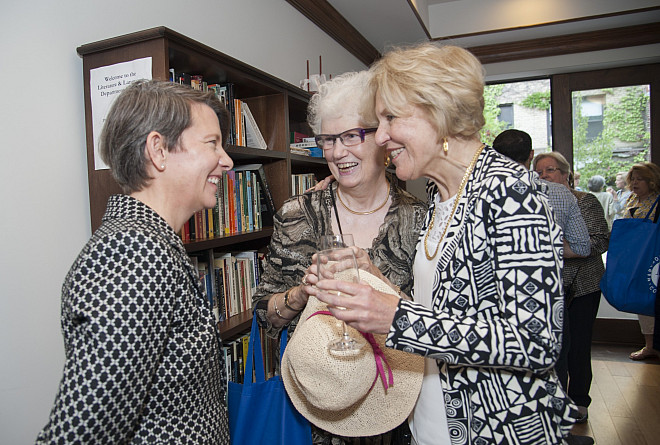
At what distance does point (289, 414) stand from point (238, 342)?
889 millimetres

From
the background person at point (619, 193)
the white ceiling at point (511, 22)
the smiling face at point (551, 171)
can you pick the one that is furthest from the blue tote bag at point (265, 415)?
the background person at point (619, 193)

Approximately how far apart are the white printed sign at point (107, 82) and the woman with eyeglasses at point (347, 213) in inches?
24.6

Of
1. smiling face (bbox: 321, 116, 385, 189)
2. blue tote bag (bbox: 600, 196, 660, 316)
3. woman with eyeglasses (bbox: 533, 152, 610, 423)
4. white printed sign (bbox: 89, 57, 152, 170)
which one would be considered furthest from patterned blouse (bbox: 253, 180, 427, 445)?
woman with eyeglasses (bbox: 533, 152, 610, 423)

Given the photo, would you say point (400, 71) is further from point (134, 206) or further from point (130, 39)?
point (130, 39)

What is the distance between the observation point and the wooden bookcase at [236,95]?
1.57m

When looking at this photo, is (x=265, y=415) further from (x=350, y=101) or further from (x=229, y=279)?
(x=350, y=101)

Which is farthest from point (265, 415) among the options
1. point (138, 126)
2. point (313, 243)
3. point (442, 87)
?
point (442, 87)

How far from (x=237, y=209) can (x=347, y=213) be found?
2.45ft

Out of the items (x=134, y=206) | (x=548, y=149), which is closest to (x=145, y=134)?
(x=134, y=206)

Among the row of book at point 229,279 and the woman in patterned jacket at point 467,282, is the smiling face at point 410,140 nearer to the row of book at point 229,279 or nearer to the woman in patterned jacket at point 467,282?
the woman in patterned jacket at point 467,282

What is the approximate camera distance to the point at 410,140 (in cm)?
119

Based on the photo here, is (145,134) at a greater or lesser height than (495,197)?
greater

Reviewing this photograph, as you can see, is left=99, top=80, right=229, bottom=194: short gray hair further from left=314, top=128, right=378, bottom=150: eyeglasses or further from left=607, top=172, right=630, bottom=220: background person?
left=607, top=172, right=630, bottom=220: background person

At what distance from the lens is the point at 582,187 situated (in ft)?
17.1
